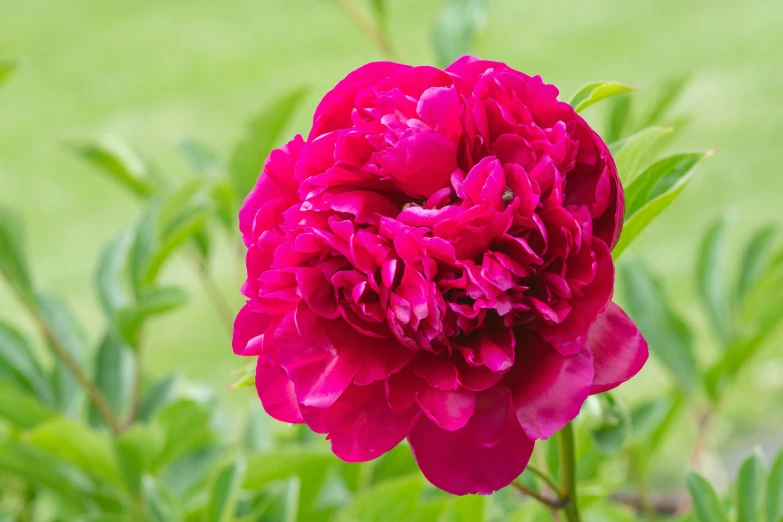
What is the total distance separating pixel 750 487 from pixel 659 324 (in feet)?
0.96

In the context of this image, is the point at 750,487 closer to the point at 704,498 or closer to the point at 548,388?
the point at 704,498

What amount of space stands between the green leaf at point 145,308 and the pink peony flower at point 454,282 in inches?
13.8

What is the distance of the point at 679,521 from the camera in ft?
2.66

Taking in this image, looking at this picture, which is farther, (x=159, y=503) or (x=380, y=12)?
(x=380, y=12)

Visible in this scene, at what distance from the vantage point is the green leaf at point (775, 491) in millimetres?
659

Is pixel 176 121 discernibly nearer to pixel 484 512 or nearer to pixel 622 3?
pixel 622 3

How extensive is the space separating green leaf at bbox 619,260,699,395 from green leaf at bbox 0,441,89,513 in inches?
22.0

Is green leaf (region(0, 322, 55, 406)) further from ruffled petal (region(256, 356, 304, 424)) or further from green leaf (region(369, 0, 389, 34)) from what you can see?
ruffled petal (region(256, 356, 304, 424))

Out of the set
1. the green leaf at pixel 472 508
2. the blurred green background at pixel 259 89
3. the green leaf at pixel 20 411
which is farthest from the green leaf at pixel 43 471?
the blurred green background at pixel 259 89

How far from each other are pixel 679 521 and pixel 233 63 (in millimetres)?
3145

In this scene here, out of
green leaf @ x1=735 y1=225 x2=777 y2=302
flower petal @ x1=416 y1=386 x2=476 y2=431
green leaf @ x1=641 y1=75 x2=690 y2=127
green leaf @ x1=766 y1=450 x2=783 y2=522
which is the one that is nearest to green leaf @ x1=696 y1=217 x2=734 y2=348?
green leaf @ x1=735 y1=225 x2=777 y2=302

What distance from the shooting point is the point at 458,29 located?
827 millimetres

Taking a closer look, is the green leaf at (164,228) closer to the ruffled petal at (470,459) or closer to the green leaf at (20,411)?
the green leaf at (20,411)

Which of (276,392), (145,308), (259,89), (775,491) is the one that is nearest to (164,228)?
(145,308)
